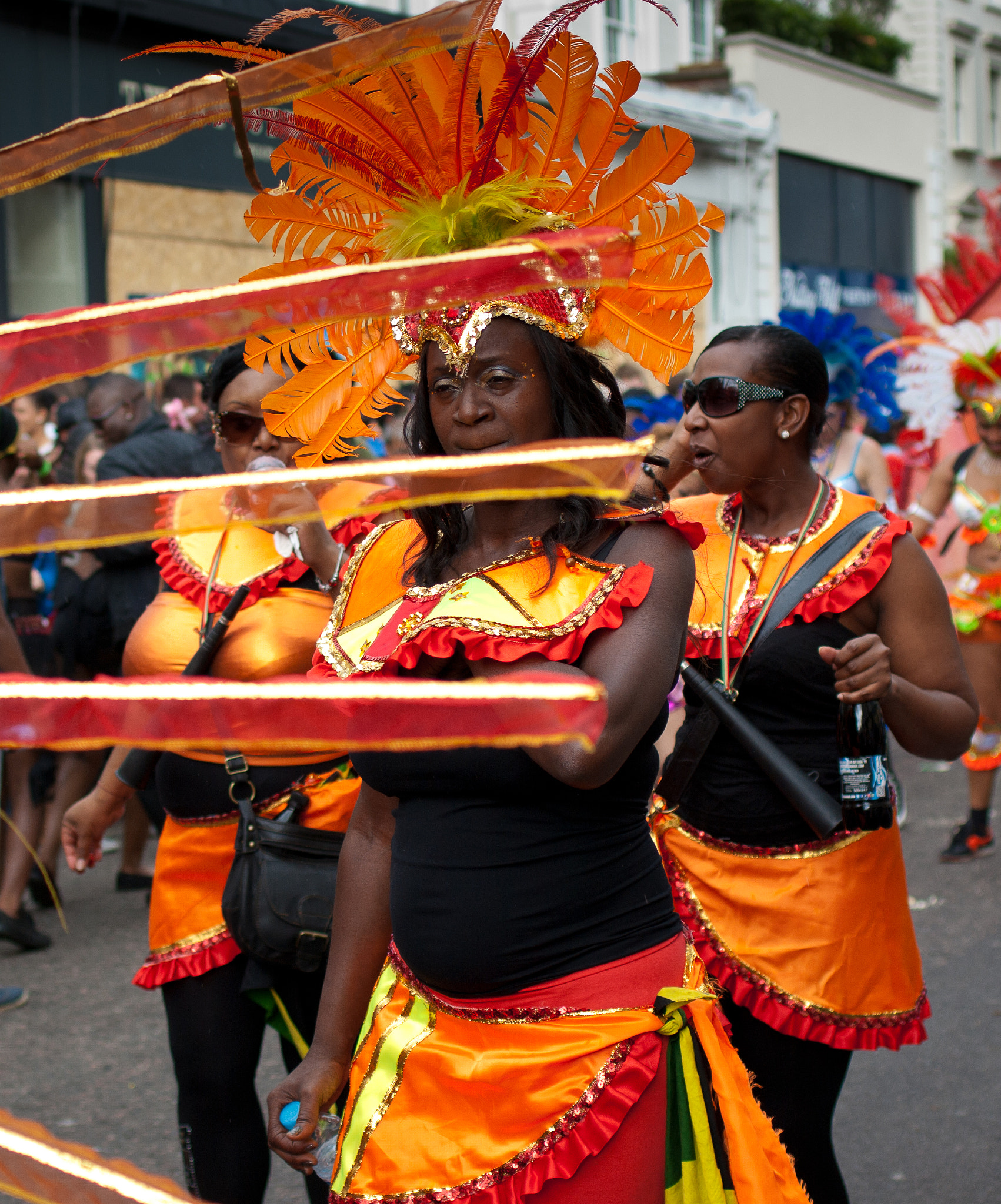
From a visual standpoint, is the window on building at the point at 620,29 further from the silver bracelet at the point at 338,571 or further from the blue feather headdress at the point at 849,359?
the silver bracelet at the point at 338,571

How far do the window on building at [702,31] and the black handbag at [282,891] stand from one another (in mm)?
20272

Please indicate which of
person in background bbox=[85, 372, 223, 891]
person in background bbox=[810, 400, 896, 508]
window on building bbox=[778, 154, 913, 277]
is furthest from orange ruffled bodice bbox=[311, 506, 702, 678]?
window on building bbox=[778, 154, 913, 277]

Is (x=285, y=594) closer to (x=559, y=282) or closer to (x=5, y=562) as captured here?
(x=559, y=282)

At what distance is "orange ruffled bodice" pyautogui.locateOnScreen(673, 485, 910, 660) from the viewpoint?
260 cm

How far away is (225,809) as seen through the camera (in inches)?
107

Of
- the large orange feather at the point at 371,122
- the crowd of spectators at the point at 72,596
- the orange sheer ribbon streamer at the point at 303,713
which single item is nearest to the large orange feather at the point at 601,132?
the large orange feather at the point at 371,122

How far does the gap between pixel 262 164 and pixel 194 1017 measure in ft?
37.3

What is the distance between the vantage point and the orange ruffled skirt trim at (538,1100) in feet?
5.50

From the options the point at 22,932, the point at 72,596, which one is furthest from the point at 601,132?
the point at 22,932

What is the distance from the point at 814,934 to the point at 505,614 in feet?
4.07

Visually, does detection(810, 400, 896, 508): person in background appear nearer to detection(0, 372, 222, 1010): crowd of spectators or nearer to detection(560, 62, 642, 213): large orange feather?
detection(0, 372, 222, 1010): crowd of spectators

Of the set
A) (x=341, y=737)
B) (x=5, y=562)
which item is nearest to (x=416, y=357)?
(x=341, y=737)

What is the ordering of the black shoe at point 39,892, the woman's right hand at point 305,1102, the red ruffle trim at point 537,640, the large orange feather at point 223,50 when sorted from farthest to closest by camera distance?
the black shoe at point 39,892, the woman's right hand at point 305,1102, the red ruffle trim at point 537,640, the large orange feather at point 223,50

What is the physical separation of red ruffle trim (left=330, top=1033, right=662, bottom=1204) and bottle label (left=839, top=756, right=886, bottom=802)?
0.98m
